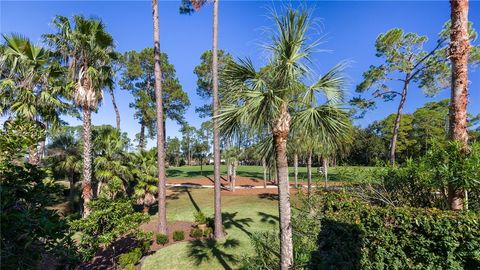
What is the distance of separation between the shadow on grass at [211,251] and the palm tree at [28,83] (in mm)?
6408

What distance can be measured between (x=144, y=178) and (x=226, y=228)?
5.39m

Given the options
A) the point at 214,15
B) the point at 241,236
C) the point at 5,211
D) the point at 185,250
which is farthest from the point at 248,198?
the point at 5,211

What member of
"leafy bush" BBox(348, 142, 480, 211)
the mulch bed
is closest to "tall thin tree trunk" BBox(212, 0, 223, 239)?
the mulch bed

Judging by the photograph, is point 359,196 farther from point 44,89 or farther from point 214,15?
point 44,89

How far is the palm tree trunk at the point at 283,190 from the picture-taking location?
16.0ft

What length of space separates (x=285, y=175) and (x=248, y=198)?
44.7 feet

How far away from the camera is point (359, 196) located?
6375 millimetres

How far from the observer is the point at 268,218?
41.8 feet

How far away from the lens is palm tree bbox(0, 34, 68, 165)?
913 centimetres

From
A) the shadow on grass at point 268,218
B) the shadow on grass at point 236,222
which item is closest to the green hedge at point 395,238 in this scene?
the shadow on grass at point 236,222

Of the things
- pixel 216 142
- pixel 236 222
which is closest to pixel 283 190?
pixel 216 142

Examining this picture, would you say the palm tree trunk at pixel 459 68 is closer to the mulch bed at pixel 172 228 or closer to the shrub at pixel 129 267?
the shrub at pixel 129 267

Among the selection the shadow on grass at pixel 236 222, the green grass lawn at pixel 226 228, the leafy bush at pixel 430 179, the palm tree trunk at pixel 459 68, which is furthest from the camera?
the shadow on grass at pixel 236 222

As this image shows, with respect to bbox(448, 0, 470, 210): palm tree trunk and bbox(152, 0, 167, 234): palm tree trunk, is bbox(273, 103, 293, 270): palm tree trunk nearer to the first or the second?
bbox(448, 0, 470, 210): palm tree trunk
